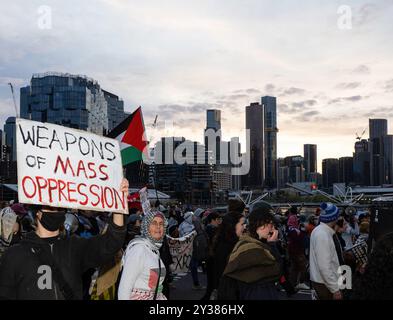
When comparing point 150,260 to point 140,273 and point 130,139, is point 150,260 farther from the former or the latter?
point 130,139

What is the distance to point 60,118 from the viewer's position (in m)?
145

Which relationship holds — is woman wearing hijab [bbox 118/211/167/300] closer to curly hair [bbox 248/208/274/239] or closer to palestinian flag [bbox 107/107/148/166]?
curly hair [bbox 248/208/274/239]

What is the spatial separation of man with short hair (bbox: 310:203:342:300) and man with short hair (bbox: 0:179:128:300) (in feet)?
10.2

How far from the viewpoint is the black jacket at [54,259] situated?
11.7ft

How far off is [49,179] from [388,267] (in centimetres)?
253

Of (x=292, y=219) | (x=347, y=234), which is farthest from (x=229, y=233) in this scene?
(x=347, y=234)

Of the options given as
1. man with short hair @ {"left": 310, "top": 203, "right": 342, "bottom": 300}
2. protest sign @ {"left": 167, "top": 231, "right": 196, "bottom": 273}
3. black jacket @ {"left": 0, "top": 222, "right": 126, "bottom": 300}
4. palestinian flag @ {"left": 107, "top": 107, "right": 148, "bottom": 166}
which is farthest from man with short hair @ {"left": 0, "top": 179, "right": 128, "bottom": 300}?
protest sign @ {"left": 167, "top": 231, "right": 196, "bottom": 273}

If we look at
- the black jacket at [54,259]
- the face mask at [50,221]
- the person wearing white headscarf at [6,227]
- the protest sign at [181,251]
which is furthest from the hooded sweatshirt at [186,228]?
the face mask at [50,221]

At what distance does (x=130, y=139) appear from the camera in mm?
8047

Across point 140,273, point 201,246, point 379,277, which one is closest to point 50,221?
point 140,273

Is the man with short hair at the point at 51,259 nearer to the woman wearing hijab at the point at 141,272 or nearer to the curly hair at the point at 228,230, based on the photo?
the woman wearing hijab at the point at 141,272

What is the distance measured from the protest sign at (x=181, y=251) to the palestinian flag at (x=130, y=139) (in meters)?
5.16

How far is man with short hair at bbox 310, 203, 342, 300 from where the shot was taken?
5.97 meters

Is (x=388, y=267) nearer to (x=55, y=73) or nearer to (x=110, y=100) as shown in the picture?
(x=55, y=73)
